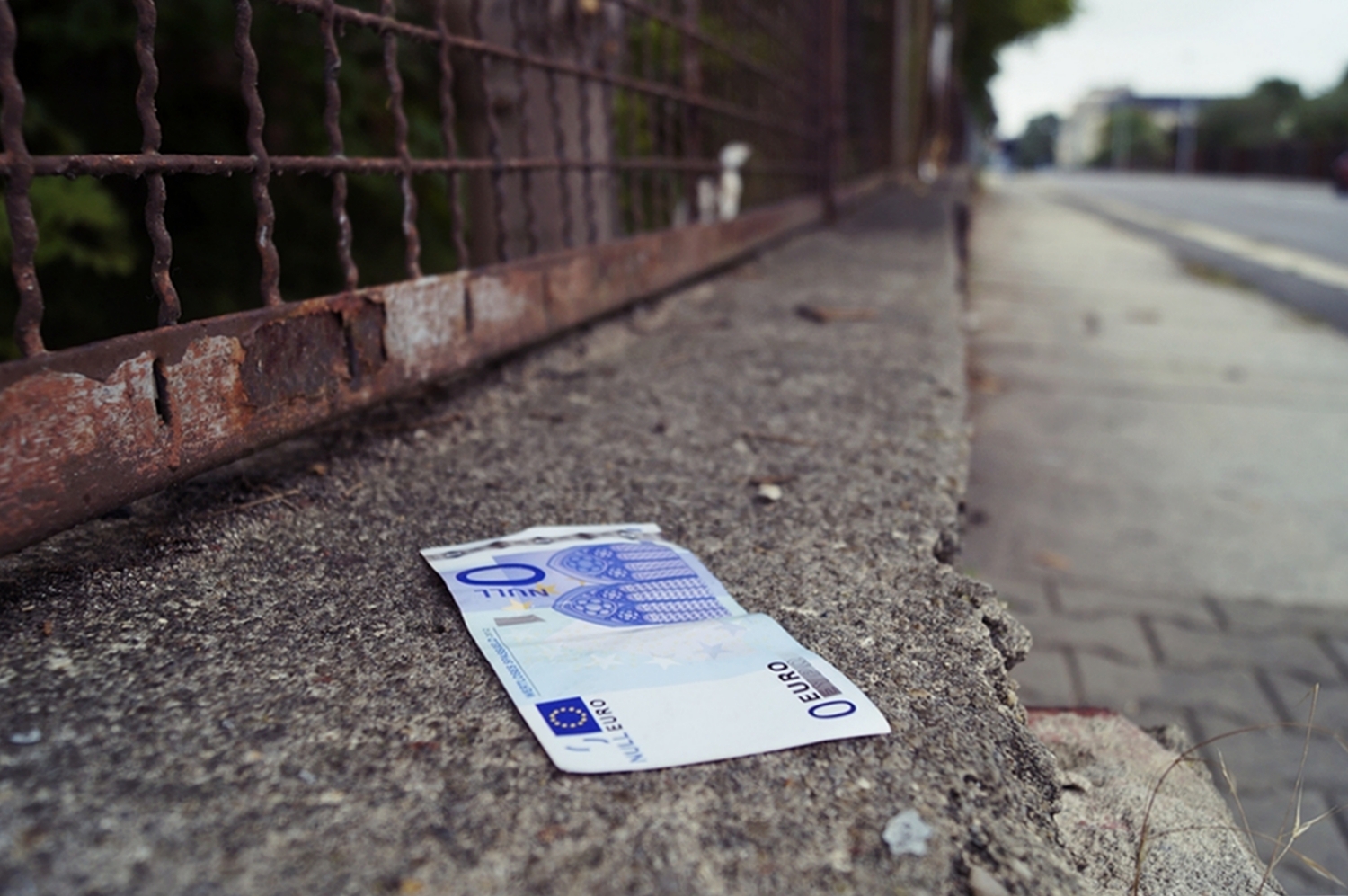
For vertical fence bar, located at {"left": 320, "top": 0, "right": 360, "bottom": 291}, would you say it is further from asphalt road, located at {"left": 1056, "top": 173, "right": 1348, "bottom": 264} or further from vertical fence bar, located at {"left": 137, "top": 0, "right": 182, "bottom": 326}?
asphalt road, located at {"left": 1056, "top": 173, "right": 1348, "bottom": 264}

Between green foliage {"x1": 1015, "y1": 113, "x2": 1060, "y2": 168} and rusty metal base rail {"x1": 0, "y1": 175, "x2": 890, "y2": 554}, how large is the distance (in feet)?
394

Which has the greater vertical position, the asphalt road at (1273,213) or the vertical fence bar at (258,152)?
the vertical fence bar at (258,152)

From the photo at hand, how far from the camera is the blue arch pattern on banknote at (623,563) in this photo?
1.12 metres

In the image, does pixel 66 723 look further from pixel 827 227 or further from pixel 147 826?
pixel 827 227

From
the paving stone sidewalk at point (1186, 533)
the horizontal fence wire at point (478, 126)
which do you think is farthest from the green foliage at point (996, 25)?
the horizontal fence wire at point (478, 126)

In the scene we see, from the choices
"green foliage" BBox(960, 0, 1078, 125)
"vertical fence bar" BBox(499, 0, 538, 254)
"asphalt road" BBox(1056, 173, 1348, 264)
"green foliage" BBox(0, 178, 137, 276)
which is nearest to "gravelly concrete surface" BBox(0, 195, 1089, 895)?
"vertical fence bar" BBox(499, 0, 538, 254)

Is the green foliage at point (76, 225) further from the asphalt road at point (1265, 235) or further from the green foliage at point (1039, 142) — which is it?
the green foliage at point (1039, 142)

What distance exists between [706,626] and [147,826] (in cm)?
52

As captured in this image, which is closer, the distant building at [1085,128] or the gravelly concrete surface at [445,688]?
the gravelly concrete surface at [445,688]

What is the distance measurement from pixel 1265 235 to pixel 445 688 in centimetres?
1307

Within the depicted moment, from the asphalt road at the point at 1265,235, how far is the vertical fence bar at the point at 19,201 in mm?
6320

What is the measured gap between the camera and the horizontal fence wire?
106 centimetres

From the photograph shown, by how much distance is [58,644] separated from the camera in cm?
87

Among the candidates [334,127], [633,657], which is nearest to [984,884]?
[633,657]
